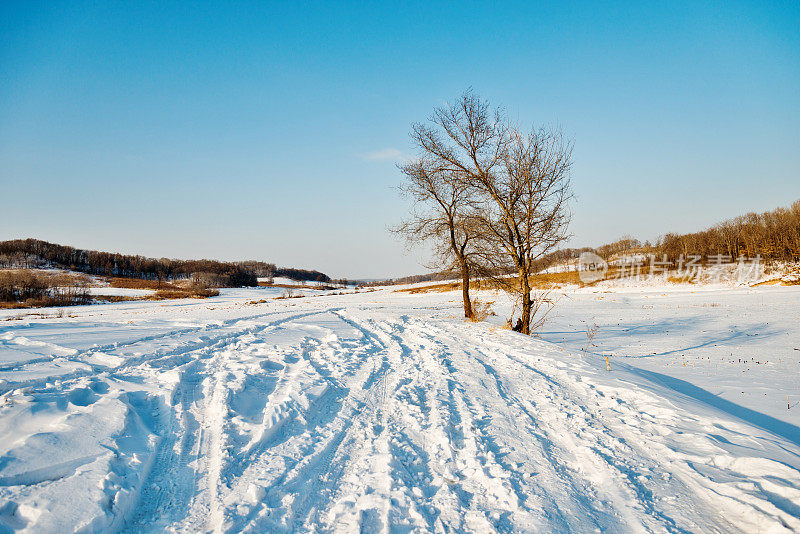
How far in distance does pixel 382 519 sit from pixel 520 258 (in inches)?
377

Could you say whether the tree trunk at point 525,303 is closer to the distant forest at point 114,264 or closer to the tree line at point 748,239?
the tree line at point 748,239

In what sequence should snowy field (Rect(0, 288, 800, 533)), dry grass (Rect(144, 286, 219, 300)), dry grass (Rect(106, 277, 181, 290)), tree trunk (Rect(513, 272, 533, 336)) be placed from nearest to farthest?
1. snowy field (Rect(0, 288, 800, 533))
2. tree trunk (Rect(513, 272, 533, 336))
3. dry grass (Rect(144, 286, 219, 300))
4. dry grass (Rect(106, 277, 181, 290))

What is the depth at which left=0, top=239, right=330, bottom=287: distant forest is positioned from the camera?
8044 cm

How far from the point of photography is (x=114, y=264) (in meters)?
100

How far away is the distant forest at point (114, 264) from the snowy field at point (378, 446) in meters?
81.6

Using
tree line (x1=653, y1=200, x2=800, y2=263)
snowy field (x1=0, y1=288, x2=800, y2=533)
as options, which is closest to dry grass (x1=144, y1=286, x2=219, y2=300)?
snowy field (x1=0, y1=288, x2=800, y2=533)

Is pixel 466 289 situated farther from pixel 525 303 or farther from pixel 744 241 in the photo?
pixel 744 241

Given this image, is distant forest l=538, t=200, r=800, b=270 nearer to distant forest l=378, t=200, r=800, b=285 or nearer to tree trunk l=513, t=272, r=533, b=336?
distant forest l=378, t=200, r=800, b=285

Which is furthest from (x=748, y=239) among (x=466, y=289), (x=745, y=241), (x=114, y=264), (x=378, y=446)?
(x=114, y=264)

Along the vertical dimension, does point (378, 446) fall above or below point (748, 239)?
below

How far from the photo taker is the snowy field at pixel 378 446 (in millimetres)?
2379

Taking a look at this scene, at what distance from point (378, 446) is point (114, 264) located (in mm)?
128392

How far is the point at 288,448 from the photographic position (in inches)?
130

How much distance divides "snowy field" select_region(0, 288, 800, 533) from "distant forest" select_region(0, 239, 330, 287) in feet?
268
